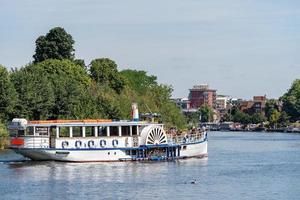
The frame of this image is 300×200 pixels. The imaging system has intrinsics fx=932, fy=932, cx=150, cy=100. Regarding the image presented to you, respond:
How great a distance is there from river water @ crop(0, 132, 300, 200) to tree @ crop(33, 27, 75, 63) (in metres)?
62.8

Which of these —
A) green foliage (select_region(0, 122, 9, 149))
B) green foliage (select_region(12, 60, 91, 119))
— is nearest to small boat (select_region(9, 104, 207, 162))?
green foliage (select_region(0, 122, 9, 149))

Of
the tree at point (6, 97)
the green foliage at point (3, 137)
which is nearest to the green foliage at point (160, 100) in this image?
the tree at point (6, 97)

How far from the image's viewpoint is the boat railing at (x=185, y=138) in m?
92.8

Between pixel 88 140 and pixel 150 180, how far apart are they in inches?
555

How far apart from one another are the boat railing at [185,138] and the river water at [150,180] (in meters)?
2.31

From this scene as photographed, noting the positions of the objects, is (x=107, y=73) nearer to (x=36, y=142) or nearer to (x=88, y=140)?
(x=88, y=140)

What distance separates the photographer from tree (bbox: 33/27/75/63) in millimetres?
155750

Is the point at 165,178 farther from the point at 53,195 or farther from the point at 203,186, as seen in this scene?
the point at 53,195

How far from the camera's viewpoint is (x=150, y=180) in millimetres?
73438

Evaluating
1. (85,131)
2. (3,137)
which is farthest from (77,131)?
(3,137)

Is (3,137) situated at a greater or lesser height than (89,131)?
greater

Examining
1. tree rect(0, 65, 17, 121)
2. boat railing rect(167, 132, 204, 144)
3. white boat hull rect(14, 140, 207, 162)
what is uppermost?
tree rect(0, 65, 17, 121)

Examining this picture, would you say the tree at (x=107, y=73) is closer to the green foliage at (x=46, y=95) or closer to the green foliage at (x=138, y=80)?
the green foliage at (x=138, y=80)

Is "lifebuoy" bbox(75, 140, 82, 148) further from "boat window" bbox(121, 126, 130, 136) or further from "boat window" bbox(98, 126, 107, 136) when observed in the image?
"boat window" bbox(121, 126, 130, 136)
